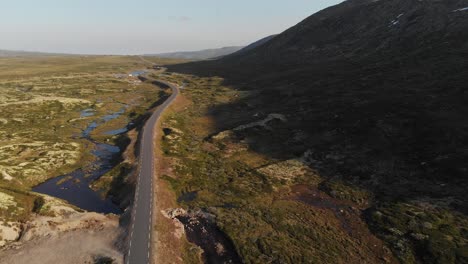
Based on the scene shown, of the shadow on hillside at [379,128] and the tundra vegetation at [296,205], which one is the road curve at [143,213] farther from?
the shadow on hillside at [379,128]

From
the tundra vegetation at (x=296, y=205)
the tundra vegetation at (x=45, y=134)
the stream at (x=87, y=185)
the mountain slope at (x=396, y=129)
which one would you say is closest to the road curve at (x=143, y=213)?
the tundra vegetation at (x=296, y=205)

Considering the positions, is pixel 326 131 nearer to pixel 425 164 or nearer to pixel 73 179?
pixel 425 164

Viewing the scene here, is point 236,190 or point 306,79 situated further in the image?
point 306,79

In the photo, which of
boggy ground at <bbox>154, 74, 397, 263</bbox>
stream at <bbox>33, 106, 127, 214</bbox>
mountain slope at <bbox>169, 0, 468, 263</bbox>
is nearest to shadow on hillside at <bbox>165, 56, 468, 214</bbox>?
mountain slope at <bbox>169, 0, 468, 263</bbox>

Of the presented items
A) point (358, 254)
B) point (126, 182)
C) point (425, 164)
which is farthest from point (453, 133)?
point (126, 182)

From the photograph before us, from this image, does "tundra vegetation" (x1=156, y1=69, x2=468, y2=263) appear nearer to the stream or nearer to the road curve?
the road curve

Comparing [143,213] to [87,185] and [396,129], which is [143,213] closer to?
[87,185]
